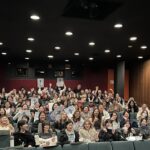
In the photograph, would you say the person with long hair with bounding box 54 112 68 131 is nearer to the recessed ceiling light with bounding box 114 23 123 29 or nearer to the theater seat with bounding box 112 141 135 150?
the theater seat with bounding box 112 141 135 150

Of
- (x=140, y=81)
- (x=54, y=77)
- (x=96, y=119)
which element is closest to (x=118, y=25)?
(x=96, y=119)

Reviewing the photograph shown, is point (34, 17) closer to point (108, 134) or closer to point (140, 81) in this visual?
point (108, 134)

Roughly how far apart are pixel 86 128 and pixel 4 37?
4.15 metres

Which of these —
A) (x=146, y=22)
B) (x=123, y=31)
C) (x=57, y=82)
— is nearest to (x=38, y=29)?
(x=123, y=31)

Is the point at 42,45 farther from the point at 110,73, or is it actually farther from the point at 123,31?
the point at 110,73

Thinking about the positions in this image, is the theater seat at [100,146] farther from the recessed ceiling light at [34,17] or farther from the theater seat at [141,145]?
the recessed ceiling light at [34,17]

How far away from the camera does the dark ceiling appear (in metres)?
5.20

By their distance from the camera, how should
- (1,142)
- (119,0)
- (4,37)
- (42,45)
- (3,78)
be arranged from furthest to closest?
(3,78) < (42,45) < (4,37) < (119,0) < (1,142)

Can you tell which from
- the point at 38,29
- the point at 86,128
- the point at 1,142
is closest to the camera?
the point at 1,142

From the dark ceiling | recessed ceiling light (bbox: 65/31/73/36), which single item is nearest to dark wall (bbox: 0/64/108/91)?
the dark ceiling

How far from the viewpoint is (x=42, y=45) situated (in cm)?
1004

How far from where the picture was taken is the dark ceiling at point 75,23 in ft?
17.1

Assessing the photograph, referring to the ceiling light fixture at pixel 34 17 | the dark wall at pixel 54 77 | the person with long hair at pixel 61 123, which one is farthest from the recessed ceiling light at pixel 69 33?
the dark wall at pixel 54 77

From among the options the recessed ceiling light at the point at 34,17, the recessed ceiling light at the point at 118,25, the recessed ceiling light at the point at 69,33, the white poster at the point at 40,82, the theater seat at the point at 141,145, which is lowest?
the theater seat at the point at 141,145
